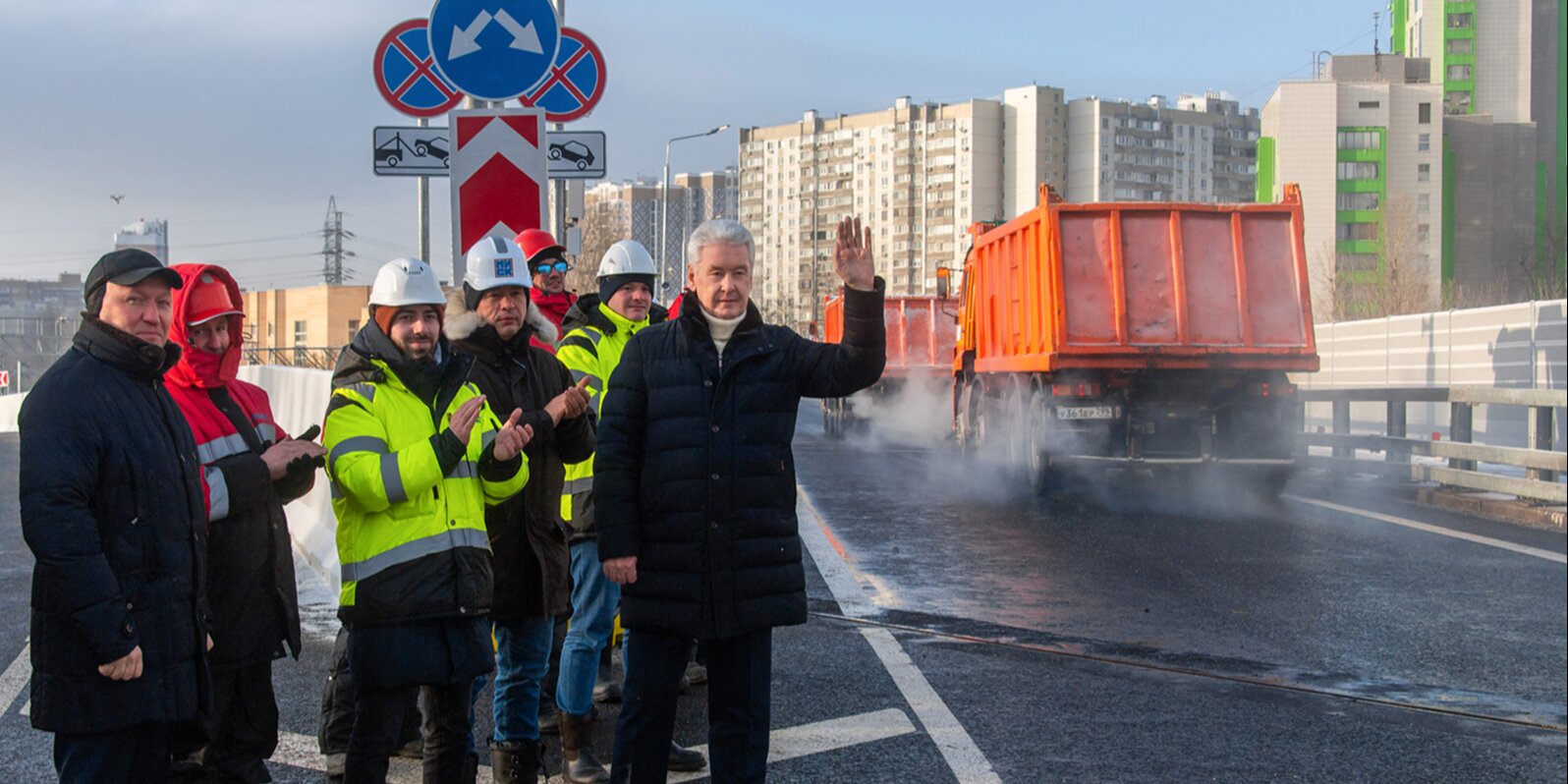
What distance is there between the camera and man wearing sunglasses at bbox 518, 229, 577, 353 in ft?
21.2

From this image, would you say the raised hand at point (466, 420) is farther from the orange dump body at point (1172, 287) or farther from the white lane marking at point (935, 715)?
the orange dump body at point (1172, 287)

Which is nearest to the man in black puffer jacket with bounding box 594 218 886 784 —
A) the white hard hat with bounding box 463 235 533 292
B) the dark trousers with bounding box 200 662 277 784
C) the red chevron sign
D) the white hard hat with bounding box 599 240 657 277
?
the white hard hat with bounding box 463 235 533 292

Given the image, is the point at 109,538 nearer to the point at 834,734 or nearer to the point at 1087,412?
the point at 834,734

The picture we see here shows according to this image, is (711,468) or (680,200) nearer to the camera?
(711,468)

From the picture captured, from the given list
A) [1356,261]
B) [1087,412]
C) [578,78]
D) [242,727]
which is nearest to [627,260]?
[242,727]

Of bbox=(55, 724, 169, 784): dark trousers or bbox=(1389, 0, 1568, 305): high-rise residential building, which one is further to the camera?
bbox=(1389, 0, 1568, 305): high-rise residential building

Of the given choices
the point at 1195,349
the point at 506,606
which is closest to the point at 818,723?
the point at 506,606

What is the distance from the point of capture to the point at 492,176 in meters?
7.43

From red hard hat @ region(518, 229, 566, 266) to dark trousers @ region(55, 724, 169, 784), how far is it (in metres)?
3.17

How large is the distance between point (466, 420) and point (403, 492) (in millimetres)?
258

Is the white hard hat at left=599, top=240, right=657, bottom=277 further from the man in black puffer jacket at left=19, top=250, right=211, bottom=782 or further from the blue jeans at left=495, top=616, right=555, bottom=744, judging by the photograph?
the man in black puffer jacket at left=19, top=250, right=211, bottom=782

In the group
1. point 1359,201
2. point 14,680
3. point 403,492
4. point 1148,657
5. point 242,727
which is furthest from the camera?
point 1359,201

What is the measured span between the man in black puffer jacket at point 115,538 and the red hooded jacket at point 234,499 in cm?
57

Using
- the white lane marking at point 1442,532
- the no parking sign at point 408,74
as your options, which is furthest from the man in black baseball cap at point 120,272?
the white lane marking at point 1442,532
